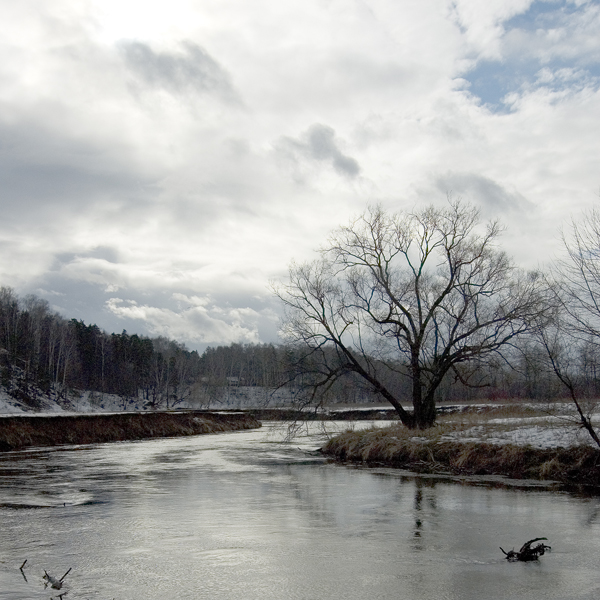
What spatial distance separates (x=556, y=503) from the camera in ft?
43.4

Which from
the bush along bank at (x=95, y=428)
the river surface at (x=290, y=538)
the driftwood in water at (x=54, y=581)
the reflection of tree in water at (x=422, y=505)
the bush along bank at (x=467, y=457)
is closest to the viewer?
the driftwood in water at (x=54, y=581)

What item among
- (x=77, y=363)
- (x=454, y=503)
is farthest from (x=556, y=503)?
(x=77, y=363)

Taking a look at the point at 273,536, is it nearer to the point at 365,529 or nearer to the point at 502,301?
the point at 365,529

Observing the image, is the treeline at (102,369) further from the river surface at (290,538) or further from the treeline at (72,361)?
the river surface at (290,538)

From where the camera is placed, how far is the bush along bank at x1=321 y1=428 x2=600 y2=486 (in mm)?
17172

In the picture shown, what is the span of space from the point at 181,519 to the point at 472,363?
19.0 metres

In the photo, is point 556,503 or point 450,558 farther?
point 556,503

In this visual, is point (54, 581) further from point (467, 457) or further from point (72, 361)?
point (72, 361)

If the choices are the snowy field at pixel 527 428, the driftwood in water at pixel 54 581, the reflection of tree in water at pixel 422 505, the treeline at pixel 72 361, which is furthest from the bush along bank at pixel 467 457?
the treeline at pixel 72 361

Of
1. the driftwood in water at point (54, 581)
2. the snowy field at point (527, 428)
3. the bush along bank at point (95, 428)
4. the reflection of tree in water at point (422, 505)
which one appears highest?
the snowy field at point (527, 428)

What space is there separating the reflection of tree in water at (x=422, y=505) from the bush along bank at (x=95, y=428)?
24.1m

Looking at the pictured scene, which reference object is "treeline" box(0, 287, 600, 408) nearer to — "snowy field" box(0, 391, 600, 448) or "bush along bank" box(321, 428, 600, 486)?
"snowy field" box(0, 391, 600, 448)

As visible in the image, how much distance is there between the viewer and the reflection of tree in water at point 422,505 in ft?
33.0

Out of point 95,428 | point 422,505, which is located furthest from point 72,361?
point 422,505
